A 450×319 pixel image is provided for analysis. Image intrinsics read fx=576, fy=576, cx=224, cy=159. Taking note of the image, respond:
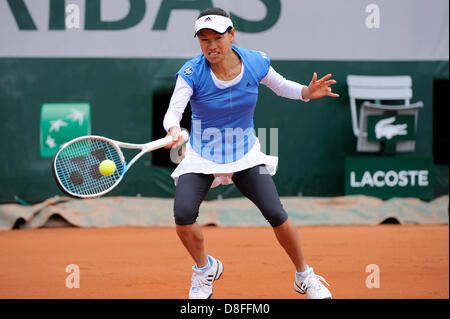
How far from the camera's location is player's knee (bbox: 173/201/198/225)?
297 cm

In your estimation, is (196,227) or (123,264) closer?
(196,227)

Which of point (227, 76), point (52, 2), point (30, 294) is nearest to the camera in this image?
point (227, 76)

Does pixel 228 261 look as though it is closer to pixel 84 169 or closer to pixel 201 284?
pixel 201 284

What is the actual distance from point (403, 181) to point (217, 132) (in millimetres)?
4421

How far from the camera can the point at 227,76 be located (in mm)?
3035

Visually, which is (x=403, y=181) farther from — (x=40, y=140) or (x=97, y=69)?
(x=40, y=140)

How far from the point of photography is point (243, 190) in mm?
3141

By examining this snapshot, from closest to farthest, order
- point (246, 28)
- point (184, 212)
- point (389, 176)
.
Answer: point (184, 212), point (246, 28), point (389, 176)

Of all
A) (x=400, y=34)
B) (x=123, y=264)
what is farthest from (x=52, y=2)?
(x=400, y=34)

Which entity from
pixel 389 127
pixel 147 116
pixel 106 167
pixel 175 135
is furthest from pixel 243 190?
pixel 389 127

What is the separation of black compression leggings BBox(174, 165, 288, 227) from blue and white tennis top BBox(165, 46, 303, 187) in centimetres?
4

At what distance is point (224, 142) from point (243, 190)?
0.28 meters

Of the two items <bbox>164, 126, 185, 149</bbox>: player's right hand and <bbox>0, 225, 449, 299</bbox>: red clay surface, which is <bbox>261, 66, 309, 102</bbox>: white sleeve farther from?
<bbox>0, 225, 449, 299</bbox>: red clay surface

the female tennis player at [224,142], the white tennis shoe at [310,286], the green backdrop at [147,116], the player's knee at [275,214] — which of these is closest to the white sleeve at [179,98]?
the female tennis player at [224,142]
